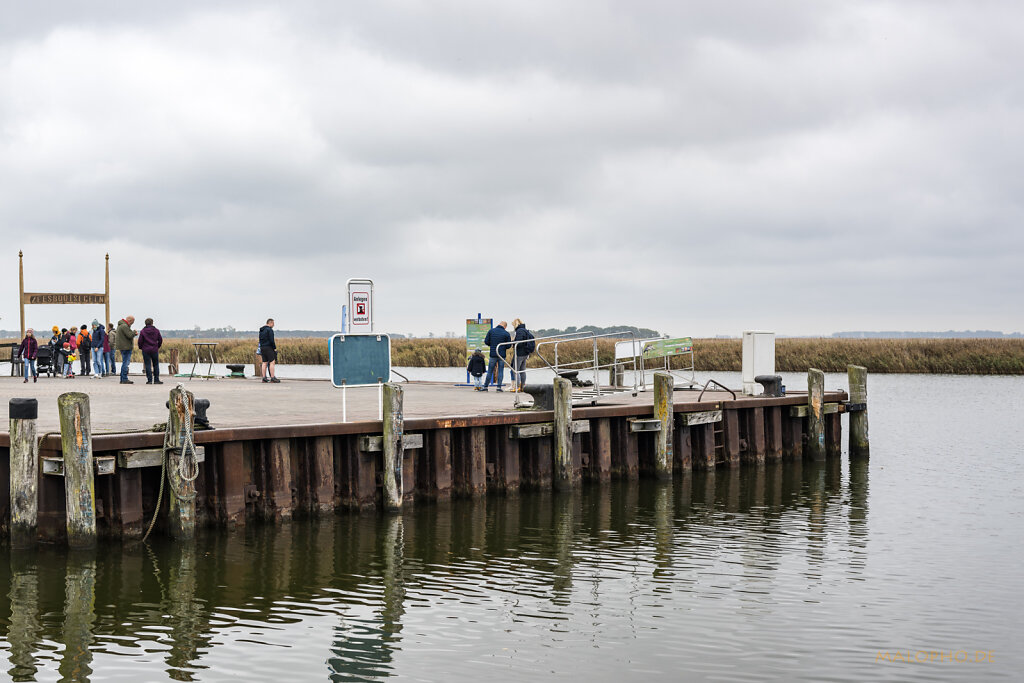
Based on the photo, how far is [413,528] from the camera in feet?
48.8

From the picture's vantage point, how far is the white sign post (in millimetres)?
Result: 16047

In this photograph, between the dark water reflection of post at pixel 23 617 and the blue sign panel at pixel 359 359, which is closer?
the dark water reflection of post at pixel 23 617

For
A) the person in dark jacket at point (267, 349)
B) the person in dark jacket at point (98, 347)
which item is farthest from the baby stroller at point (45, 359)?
the person in dark jacket at point (267, 349)

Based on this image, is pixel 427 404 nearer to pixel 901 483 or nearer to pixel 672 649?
pixel 901 483

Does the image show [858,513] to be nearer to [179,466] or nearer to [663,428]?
[663,428]

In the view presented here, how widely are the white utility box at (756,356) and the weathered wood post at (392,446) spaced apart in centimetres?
1091

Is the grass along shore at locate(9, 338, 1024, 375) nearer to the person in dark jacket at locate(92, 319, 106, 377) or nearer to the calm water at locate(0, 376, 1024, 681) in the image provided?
the person in dark jacket at locate(92, 319, 106, 377)

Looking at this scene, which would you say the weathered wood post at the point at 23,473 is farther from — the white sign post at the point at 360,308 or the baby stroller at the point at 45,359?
the baby stroller at the point at 45,359

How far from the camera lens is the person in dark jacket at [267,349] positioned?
101ft

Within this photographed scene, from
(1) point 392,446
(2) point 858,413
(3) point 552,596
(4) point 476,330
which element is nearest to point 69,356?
(4) point 476,330

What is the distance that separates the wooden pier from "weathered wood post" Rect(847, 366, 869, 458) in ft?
0.17

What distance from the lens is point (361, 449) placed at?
1529 cm

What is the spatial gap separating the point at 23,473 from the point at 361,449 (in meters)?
4.59

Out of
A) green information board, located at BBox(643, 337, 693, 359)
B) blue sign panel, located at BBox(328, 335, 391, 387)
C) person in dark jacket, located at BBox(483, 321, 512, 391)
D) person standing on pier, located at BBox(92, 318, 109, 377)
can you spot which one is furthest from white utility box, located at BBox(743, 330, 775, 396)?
person standing on pier, located at BBox(92, 318, 109, 377)
